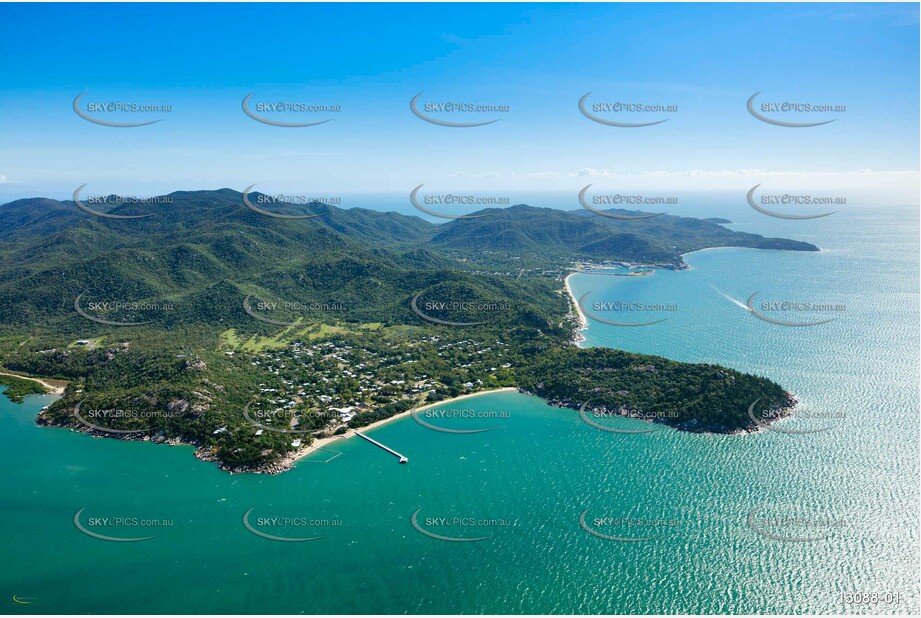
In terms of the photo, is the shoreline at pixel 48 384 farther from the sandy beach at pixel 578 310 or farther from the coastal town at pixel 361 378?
the sandy beach at pixel 578 310

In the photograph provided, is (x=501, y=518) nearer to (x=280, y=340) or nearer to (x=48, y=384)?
(x=280, y=340)

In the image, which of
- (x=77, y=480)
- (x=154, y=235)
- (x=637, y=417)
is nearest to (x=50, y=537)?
(x=77, y=480)

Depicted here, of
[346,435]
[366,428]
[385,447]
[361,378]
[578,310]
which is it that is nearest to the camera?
[385,447]

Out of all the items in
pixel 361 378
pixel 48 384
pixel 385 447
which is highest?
pixel 361 378

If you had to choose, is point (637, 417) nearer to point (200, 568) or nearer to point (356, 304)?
point (200, 568)

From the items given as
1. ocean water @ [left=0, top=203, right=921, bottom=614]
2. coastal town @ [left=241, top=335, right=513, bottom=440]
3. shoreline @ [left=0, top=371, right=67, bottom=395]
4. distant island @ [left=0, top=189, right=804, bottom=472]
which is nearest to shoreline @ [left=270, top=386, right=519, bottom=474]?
distant island @ [left=0, top=189, right=804, bottom=472]

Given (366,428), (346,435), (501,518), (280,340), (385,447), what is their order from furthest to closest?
(280,340) < (366,428) < (346,435) < (385,447) < (501,518)

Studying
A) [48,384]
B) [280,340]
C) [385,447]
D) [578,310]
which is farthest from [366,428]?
[578,310]
